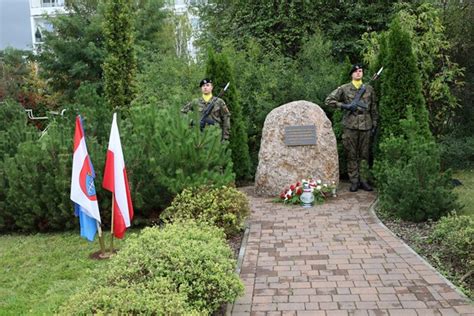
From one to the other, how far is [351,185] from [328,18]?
669 centimetres

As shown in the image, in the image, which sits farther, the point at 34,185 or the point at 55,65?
the point at 55,65

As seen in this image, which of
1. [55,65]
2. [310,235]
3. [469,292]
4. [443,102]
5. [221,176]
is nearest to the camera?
[469,292]

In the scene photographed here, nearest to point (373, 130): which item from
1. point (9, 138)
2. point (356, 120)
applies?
point (356, 120)

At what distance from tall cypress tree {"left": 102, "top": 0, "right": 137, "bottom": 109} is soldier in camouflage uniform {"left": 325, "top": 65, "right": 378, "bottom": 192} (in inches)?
274

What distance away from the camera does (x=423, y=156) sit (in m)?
6.38

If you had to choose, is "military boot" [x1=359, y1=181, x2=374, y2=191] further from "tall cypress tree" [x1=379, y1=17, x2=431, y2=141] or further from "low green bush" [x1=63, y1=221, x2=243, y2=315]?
"low green bush" [x1=63, y1=221, x2=243, y2=315]

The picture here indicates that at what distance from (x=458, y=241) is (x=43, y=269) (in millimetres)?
4277

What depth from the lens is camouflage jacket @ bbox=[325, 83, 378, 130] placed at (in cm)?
865

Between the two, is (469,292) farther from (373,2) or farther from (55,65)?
(55,65)

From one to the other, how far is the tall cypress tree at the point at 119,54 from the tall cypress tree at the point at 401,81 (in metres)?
7.57

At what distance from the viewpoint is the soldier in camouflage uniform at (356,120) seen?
864cm

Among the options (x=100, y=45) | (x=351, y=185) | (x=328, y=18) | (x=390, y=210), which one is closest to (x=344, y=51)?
(x=328, y=18)

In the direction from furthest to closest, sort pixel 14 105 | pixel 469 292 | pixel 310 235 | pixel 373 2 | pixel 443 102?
pixel 373 2 < pixel 443 102 < pixel 14 105 < pixel 310 235 < pixel 469 292

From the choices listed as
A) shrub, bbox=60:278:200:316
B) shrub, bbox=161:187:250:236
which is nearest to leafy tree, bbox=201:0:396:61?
shrub, bbox=161:187:250:236
